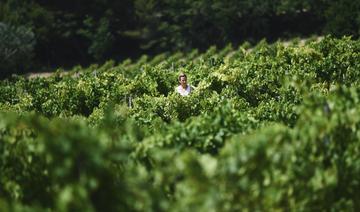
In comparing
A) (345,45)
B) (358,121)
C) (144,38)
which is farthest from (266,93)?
(144,38)

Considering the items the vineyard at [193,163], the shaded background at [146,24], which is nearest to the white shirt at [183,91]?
the vineyard at [193,163]

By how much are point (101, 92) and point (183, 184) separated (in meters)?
12.6

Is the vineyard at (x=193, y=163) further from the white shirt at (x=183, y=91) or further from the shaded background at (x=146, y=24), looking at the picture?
the shaded background at (x=146, y=24)

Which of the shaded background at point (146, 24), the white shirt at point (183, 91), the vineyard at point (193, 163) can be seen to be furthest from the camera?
the shaded background at point (146, 24)

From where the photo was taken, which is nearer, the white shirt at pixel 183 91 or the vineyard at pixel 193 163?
the vineyard at pixel 193 163

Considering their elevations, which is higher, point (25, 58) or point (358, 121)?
point (358, 121)

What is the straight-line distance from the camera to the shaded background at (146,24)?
51125mm

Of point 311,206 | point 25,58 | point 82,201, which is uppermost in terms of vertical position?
point 82,201

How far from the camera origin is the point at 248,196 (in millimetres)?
4891

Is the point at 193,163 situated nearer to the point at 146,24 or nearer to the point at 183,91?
the point at 183,91

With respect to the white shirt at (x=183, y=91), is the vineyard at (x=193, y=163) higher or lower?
higher

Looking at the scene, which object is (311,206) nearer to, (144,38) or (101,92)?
(101,92)

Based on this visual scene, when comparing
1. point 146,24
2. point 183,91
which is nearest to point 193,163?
point 183,91

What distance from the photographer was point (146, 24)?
55656mm
